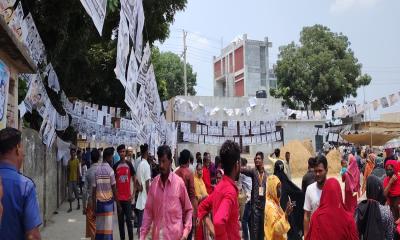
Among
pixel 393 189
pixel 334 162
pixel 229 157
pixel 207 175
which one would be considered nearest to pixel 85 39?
pixel 207 175

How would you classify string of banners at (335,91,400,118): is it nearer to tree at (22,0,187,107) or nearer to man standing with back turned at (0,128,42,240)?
tree at (22,0,187,107)

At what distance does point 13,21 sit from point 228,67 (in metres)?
41.9

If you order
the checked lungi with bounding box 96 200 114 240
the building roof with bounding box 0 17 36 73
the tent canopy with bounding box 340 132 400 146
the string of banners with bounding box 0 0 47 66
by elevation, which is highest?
the string of banners with bounding box 0 0 47 66

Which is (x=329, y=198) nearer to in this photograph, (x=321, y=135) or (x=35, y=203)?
(x=35, y=203)

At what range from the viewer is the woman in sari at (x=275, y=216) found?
6305 millimetres

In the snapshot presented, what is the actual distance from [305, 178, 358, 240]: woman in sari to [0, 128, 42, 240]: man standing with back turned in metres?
2.66

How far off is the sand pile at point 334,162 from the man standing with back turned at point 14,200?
27.8 metres

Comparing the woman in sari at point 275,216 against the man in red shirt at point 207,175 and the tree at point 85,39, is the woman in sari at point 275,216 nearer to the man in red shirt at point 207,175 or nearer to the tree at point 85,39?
the man in red shirt at point 207,175

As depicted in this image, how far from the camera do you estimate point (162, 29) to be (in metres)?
16.5

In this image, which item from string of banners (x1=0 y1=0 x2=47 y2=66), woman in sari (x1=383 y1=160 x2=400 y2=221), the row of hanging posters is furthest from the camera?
woman in sari (x1=383 y1=160 x2=400 y2=221)

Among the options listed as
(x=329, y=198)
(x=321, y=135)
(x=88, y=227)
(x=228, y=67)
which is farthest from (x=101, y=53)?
(x=228, y=67)

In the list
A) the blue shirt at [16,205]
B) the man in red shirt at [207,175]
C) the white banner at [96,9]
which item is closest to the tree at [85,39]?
the man in red shirt at [207,175]

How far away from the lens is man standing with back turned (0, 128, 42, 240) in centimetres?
314

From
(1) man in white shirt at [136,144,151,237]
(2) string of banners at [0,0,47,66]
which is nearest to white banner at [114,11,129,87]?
(2) string of banners at [0,0,47,66]
